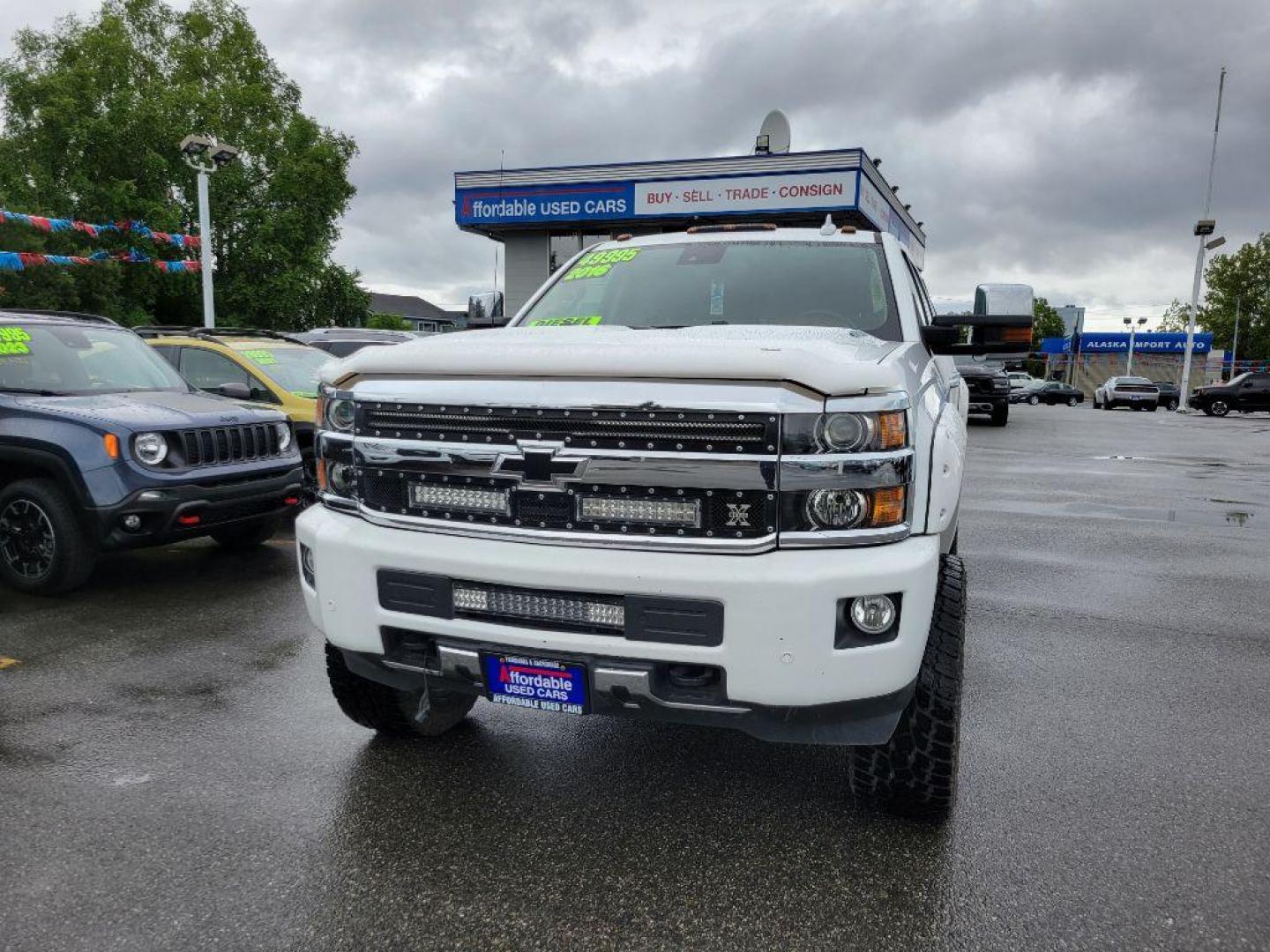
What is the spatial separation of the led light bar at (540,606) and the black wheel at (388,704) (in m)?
0.73

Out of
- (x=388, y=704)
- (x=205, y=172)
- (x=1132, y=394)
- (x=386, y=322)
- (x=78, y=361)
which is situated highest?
(x=386, y=322)

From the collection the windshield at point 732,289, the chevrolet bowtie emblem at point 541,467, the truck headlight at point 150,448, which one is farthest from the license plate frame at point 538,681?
the truck headlight at point 150,448

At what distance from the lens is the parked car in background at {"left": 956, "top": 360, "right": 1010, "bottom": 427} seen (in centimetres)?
1894

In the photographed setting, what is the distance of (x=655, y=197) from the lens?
23.4m

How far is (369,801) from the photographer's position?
9.56 feet

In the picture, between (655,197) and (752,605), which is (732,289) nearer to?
(752,605)

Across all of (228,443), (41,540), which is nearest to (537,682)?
(228,443)

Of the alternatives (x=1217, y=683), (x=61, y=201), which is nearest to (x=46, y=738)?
(x=1217, y=683)

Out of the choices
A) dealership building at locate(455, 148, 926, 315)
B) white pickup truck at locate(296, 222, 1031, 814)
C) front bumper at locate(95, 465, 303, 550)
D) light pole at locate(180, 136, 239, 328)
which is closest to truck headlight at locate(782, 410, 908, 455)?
white pickup truck at locate(296, 222, 1031, 814)

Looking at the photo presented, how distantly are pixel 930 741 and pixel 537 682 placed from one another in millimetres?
1140

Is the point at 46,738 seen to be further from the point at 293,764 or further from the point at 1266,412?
the point at 1266,412

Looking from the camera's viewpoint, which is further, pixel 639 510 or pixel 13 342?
pixel 13 342

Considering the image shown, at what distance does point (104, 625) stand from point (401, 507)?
3.12 metres

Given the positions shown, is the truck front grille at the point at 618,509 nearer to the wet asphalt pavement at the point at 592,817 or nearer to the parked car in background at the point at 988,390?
the wet asphalt pavement at the point at 592,817
